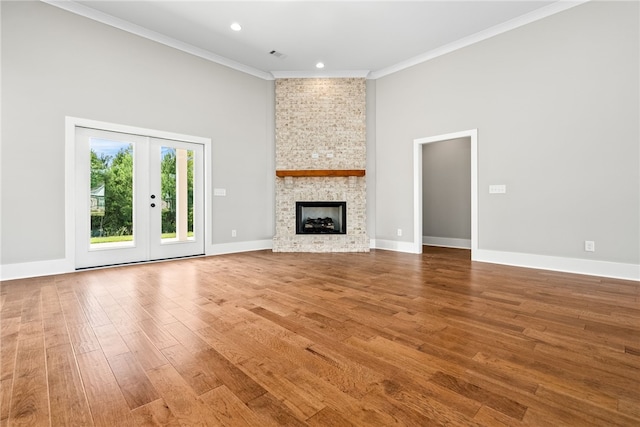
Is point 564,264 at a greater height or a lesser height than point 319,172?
lesser

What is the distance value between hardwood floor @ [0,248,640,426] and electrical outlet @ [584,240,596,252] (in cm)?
55

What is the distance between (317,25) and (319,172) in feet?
8.12

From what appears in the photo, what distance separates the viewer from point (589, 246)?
147 inches

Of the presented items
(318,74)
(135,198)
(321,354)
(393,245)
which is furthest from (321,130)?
(321,354)

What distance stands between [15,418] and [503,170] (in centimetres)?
538

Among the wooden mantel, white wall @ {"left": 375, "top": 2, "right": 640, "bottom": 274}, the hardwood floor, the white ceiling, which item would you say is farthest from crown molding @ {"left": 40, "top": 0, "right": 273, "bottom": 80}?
the hardwood floor

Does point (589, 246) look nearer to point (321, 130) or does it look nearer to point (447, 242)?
point (447, 242)

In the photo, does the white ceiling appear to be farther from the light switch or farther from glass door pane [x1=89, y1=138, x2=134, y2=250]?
the light switch

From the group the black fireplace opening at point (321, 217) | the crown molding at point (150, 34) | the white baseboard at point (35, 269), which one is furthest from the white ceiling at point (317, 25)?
the white baseboard at point (35, 269)

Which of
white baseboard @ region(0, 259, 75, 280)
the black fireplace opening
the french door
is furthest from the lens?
the black fireplace opening

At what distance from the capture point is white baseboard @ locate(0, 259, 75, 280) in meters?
3.50

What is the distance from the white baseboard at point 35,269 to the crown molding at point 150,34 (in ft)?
10.7

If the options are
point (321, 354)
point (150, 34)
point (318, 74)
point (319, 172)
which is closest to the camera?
point (321, 354)

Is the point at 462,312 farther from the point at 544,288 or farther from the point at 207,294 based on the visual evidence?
the point at 207,294
